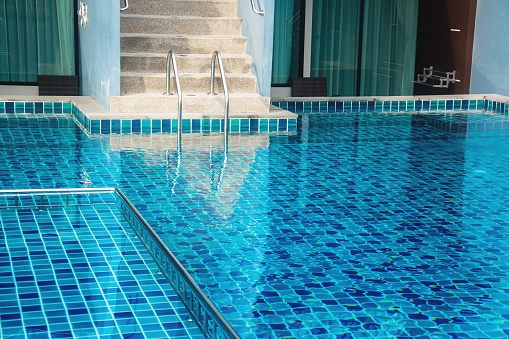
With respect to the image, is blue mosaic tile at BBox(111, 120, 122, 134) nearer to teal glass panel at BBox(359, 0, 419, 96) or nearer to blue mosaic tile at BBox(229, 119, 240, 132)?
blue mosaic tile at BBox(229, 119, 240, 132)

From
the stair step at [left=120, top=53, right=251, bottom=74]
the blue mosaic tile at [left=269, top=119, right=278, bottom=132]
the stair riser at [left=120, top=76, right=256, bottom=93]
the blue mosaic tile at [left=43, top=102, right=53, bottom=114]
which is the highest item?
the stair step at [left=120, top=53, right=251, bottom=74]

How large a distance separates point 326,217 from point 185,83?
4.25 metres

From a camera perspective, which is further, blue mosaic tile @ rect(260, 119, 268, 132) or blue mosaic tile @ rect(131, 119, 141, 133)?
blue mosaic tile @ rect(260, 119, 268, 132)

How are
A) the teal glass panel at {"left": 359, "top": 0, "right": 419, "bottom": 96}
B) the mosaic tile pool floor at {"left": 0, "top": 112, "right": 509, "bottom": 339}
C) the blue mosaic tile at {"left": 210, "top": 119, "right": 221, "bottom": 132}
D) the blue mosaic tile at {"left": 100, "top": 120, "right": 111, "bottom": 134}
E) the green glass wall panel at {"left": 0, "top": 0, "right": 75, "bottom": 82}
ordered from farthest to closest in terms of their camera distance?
the teal glass panel at {"left": 359, "top": 0, "right": 419, "bottom": 96} → the green glass wall panel at {"left": 0, "top": 0, "right": 75, "bottom": 82} → the blue mosaic tile at {"left": 210, "top": 119, "right": 221, "bottom": 132} → the blue mosaic tile at {"left": 100, "top": 120, "right": 111, "bottom": 134} → the mosaic tile pool floor at {"left": 0, "top": 112, "right": 509, "bottom": 339}

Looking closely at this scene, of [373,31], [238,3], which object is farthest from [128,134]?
[373,31]

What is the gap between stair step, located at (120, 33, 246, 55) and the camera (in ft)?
31.6

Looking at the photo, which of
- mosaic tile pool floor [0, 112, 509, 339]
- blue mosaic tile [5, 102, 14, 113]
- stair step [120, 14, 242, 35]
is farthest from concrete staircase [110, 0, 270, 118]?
blue mosaic tile [5, 102, 14, 113]

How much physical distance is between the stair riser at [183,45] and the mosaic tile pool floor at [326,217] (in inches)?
64.7

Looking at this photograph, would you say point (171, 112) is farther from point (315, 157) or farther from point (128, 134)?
point (315, 157)

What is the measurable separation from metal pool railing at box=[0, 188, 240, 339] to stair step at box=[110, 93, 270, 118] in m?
2.93

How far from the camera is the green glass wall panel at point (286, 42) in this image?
41.4ft

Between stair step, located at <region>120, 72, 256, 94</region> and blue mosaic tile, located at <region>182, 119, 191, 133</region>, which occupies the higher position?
stair step, located at <region>120, 72, 256, 94</region>

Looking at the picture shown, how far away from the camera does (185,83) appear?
370 inches

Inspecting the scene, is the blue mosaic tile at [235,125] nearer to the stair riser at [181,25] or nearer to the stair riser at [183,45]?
the stair riser at [183,45]
